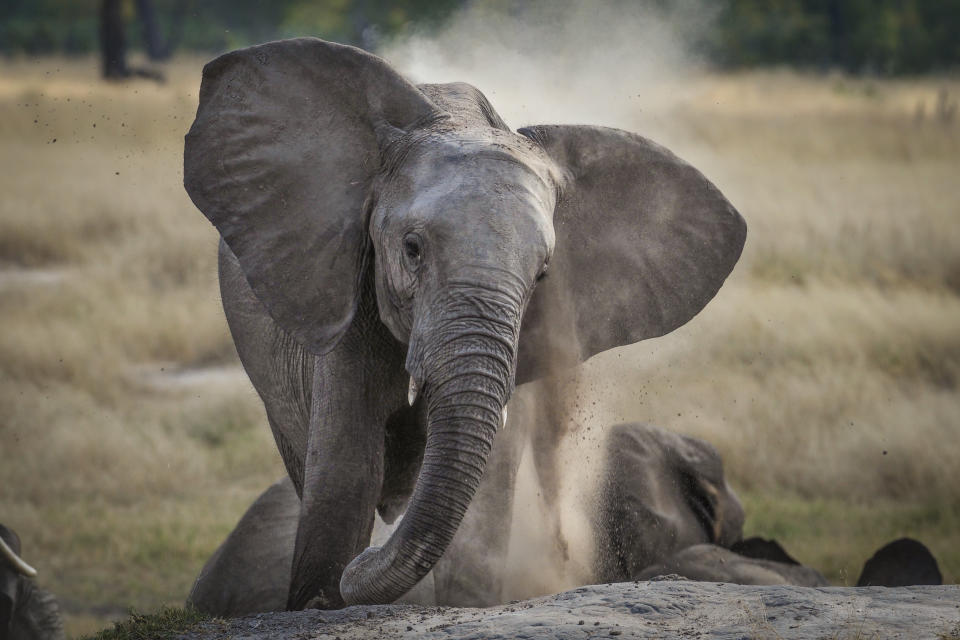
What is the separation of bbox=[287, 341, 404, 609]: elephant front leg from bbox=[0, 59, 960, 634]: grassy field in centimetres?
149

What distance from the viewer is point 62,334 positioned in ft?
39.1

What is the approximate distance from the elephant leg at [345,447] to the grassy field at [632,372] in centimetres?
149

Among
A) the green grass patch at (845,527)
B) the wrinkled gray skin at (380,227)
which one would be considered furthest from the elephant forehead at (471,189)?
the green grass patch at (845,527)

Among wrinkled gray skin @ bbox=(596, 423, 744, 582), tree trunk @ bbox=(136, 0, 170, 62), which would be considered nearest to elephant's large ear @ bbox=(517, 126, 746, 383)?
wrinkled gray skin @ bbox=(596, 423, 744, 582)

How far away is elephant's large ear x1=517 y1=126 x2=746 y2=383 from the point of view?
5.30m

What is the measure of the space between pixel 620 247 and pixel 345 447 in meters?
1.23

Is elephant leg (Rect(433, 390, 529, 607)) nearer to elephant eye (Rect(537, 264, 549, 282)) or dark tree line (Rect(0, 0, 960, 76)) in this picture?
elephant eye (Rect(537, 264, 549, 282))

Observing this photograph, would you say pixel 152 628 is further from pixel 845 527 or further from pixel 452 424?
pixel 845 527

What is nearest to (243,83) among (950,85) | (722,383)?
(722,383)

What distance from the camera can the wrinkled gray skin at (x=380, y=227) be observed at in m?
4.89

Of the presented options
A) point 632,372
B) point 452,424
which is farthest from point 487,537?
point 632,372

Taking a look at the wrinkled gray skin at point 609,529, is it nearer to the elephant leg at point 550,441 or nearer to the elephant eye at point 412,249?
the elephant leg at point 550,441

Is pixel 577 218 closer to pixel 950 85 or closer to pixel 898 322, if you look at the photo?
pixel 898 322

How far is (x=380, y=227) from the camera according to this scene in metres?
4.92
